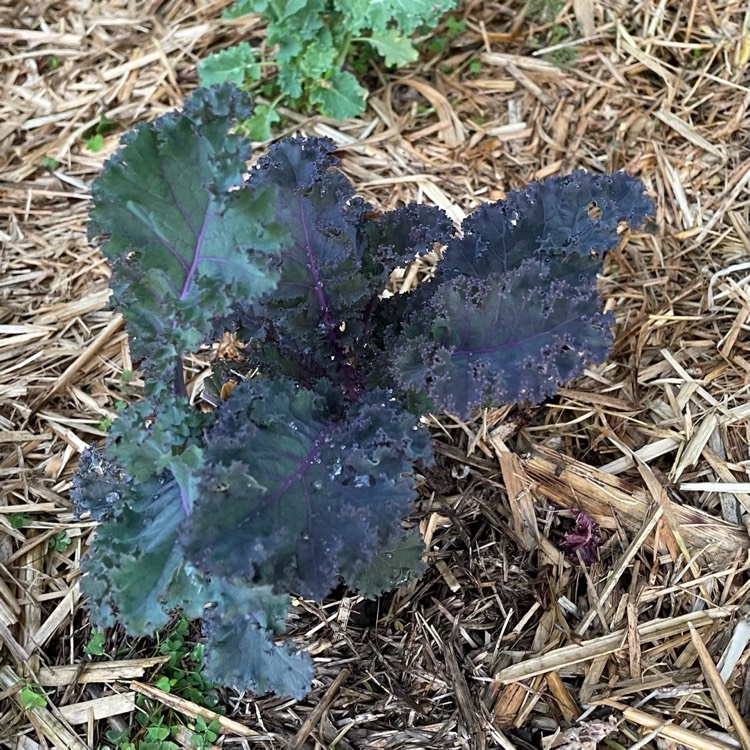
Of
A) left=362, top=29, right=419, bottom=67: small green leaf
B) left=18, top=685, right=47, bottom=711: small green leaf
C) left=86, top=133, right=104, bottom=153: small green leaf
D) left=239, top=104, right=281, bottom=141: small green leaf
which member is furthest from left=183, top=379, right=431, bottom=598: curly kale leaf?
left=86, top=133, right=104, bottom=153: small green leaf

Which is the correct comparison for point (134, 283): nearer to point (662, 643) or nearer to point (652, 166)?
point (662, 643)

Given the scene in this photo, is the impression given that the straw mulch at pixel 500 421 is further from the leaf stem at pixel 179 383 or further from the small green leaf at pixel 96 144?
the leaf stem at pixel 179 383

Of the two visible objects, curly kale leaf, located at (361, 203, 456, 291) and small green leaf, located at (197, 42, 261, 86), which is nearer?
curly kale leaf, located at (361, 203, 456, 291)

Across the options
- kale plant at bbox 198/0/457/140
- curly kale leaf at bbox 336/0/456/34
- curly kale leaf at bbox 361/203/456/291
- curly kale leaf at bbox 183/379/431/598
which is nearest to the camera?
curly kale leaf at bbox 183/379/431/598

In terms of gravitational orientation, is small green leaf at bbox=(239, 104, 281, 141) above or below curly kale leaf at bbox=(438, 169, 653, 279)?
below

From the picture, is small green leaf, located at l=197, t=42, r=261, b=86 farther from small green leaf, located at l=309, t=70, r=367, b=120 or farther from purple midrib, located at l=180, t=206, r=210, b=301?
purple midrib, located at l=180, t=206, r=210, b=301

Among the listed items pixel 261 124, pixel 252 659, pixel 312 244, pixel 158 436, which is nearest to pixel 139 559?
pixel 158 436

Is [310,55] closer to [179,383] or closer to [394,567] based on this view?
[179,383]
